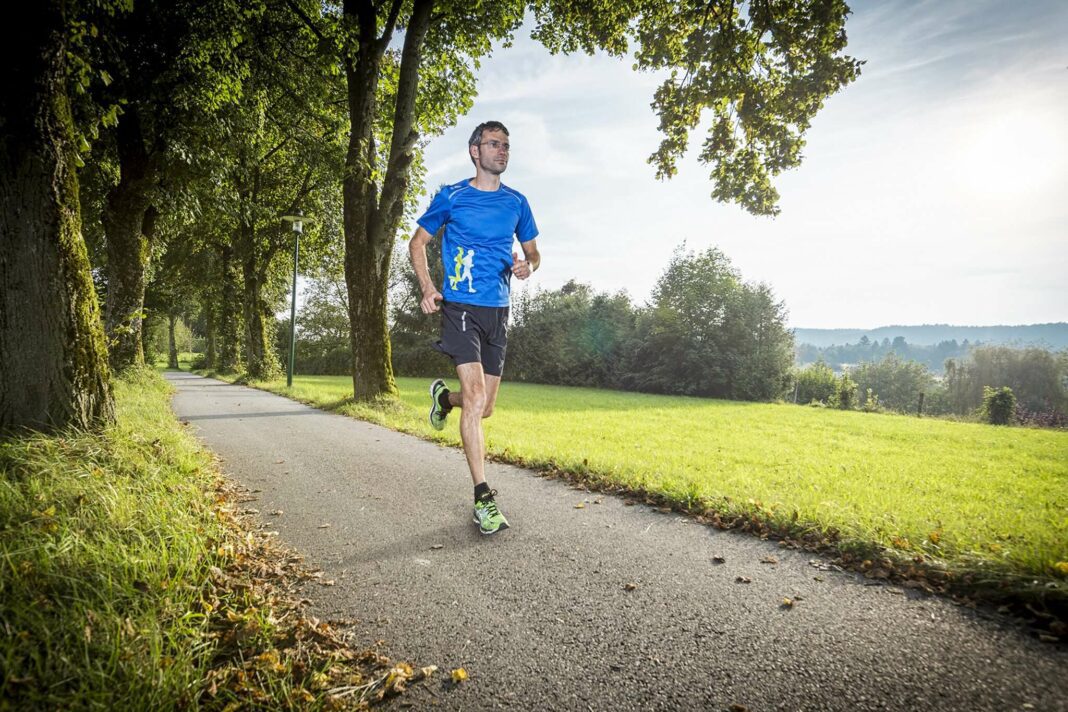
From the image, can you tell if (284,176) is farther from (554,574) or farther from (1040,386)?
(1040,386)

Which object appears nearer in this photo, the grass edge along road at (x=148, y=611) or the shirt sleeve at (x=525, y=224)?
the grass edge along road at (x=148, y=611)

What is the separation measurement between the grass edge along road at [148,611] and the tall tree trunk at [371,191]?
6.78 meters

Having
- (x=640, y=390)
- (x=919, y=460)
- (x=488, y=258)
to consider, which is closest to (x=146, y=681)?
(x=488, y=258)

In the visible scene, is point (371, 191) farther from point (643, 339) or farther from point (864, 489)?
point (643, 339)

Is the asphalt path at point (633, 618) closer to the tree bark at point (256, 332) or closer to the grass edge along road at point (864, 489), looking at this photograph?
the grass edge along road at point (864, 489)

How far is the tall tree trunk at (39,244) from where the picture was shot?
3.65 metres

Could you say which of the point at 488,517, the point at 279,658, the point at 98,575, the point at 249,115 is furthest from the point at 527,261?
the point at 249,115

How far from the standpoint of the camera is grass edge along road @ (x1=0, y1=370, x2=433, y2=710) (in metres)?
1.54

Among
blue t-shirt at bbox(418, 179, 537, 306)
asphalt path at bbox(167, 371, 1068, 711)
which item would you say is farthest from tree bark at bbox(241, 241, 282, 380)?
blue t-shirt at bbox(418, 179, 537, 306)

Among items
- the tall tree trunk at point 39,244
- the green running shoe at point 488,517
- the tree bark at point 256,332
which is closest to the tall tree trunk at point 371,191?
the tall tree trunk at point 39,244

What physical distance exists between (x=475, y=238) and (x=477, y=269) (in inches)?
9.5

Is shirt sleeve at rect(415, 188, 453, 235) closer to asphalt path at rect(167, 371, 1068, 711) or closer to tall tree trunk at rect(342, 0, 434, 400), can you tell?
asphalt path at rect(167, 371, 1068, 711)

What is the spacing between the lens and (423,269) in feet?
12.6

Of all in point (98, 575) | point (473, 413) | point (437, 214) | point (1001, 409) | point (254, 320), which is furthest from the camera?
point (1001, 409)
